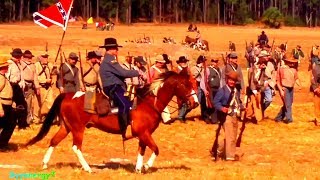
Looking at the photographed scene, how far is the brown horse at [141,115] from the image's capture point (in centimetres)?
1420

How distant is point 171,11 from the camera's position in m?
116

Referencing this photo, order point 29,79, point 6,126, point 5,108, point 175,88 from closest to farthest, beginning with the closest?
1. point 175,88
2. point 5,108
3. point 6,126
4. point 29,79

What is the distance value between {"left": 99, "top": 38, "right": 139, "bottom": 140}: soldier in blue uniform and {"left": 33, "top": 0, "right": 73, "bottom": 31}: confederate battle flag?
293 inches

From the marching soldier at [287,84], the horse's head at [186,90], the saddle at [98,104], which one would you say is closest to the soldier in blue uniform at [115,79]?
the saddle at [98,104]

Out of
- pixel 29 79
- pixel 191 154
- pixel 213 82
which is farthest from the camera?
pixel 213 82

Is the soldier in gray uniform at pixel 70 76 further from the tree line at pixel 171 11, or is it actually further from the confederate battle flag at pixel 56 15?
the tree line at pixel 171 11

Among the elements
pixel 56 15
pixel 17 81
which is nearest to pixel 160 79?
pixel 17 81

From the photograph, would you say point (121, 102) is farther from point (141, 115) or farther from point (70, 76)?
point (70, 76)

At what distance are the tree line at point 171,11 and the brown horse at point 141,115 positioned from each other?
8529cm

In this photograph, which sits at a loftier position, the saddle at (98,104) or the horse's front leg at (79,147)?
the saddle at (98,104)

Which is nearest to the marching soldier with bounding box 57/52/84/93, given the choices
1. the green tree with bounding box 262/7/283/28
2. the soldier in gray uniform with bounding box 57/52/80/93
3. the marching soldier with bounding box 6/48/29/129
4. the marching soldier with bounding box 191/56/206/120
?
the soldier in gray uniform with bounding box 57/52/80/93

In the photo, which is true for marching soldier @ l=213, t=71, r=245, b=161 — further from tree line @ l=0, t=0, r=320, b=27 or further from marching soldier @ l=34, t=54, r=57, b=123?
tree line @ l=0, t=0, r=320, b=27

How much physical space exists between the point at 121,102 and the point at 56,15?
27.2 feet

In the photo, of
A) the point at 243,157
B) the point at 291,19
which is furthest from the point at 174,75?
the point at 291,19
